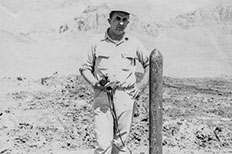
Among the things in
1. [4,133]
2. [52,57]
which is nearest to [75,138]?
[4,133]

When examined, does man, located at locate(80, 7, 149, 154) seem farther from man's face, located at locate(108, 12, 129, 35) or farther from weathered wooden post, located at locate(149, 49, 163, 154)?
weathered wooden post, located at locate(149, 49, 163, 154)

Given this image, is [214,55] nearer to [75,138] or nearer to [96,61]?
[75,138]

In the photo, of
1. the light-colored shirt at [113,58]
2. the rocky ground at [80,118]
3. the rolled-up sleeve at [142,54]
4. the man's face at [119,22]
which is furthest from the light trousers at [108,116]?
the rocky ground at [80,118]

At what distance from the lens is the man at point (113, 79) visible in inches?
116

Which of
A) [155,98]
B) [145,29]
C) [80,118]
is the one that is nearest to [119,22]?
[155,98]

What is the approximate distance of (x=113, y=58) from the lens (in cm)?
297

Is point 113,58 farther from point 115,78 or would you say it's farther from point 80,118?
point 80,118

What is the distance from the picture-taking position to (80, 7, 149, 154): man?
2.95m

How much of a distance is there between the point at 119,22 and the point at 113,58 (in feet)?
0.82

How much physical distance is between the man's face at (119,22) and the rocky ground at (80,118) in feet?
8.70

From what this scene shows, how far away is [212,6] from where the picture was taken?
1303 cm

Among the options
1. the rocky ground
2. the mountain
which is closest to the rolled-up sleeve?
the rocky ground

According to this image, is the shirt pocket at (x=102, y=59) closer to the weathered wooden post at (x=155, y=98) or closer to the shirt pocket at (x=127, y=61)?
the shirt pocket at (x=127, y=61)

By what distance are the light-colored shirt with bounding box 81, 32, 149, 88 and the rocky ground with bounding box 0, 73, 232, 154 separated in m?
2.53
